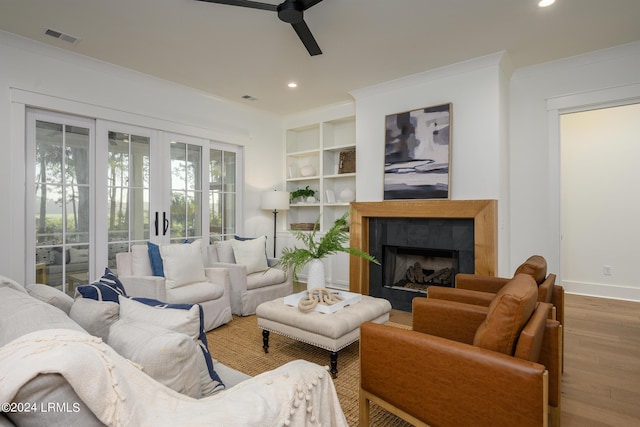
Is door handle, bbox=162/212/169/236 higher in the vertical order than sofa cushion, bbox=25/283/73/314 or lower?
higher

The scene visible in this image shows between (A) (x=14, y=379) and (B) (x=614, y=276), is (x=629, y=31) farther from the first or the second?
(A) (x=14, y=379)

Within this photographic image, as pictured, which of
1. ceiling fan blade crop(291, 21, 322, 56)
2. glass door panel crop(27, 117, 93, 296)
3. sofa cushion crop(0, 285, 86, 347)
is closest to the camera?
sofa cushion crop(0, 285, 86, 347)

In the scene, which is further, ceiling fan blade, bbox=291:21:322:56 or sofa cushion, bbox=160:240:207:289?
sofa cushion, bbox=160:240:207:289

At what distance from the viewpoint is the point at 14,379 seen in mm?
654

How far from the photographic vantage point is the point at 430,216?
12.5 ft

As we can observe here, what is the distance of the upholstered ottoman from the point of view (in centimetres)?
230

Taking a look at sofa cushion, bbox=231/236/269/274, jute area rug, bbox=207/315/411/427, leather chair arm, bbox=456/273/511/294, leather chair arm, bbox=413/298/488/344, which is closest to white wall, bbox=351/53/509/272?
leather chair arm, bbox=456/273/511/294

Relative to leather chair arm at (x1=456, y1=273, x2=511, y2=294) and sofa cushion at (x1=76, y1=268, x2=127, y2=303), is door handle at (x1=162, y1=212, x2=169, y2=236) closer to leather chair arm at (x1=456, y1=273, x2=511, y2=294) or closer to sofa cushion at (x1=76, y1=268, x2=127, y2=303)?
sofa cushion at (x1=76, y1=268, x2=127, y2=303)

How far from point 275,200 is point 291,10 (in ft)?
9.81

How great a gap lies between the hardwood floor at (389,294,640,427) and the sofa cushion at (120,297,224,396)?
190 cm

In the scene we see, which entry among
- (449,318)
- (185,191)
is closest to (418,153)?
(449,318)

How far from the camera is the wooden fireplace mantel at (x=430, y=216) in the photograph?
11.3 ft

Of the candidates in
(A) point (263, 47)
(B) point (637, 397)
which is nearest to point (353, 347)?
(B) point (637, 397)

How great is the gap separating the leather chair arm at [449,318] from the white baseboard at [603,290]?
3.66 metres
